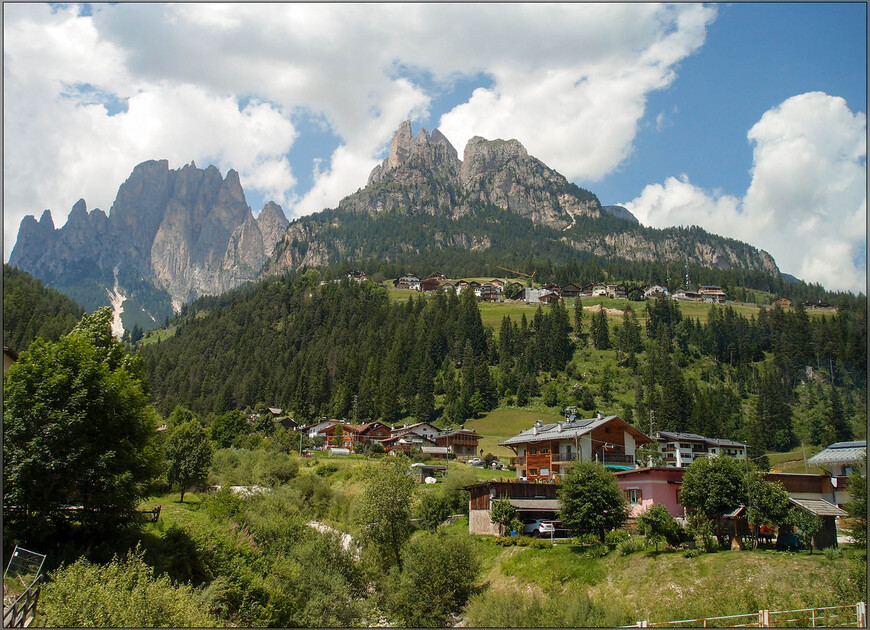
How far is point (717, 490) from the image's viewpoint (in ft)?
121

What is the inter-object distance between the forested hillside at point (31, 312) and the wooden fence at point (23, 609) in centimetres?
10949

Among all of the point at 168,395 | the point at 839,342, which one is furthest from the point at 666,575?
the point at 168,395

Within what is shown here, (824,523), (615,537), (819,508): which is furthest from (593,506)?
(824,523)

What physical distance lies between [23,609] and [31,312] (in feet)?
447

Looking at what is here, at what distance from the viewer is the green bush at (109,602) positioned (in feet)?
68.0

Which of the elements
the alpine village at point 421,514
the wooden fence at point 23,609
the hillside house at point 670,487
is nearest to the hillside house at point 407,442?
the alpine village at point 421,514

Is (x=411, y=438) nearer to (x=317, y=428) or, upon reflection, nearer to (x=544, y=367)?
(x=317, y=428)

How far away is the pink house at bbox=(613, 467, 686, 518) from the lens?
153ft

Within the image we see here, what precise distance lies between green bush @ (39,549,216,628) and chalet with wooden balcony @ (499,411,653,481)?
44220mm

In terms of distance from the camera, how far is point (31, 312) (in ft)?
445

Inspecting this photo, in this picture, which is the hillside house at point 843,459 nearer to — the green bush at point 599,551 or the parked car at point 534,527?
the parked car at point 534,527

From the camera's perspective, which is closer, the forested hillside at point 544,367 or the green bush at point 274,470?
the green bush at point 274,470

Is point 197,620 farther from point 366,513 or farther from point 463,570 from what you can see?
point 366,513

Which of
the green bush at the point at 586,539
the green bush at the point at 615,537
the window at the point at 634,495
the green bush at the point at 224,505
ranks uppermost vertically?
the window at the point at 634,495
